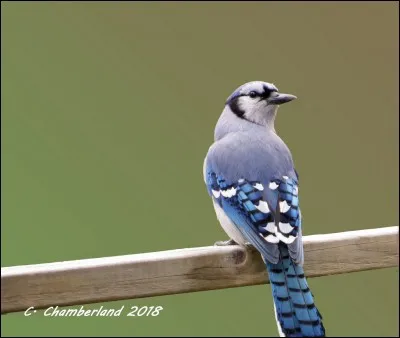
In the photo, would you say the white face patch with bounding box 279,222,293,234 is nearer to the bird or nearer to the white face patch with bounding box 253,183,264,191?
the bird

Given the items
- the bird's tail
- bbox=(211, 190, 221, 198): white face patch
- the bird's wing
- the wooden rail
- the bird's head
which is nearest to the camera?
the wooden rail

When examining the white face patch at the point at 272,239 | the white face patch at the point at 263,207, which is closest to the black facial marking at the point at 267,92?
the white face patch at the point at 263,207

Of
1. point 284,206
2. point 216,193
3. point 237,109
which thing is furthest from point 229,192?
point 237,109

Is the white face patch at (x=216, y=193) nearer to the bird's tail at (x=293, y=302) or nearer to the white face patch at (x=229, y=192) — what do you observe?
the white face patch at (x=229, y=192)

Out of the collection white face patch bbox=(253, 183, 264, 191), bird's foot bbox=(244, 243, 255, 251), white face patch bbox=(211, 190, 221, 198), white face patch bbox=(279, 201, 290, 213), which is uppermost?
white face patch bbox=(253, 183, 264, 191)

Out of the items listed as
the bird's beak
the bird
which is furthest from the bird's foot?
the bird's beak

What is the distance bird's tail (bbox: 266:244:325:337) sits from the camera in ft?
5.01

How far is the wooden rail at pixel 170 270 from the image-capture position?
142cm

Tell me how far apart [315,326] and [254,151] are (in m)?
0.55

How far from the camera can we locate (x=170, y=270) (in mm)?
1555

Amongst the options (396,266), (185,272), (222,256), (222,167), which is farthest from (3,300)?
(396,266)

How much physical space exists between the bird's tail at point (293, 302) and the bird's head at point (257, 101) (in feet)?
1.80

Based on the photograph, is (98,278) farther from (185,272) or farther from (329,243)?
(329,243)

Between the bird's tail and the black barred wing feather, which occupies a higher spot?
the black barred wing feather
